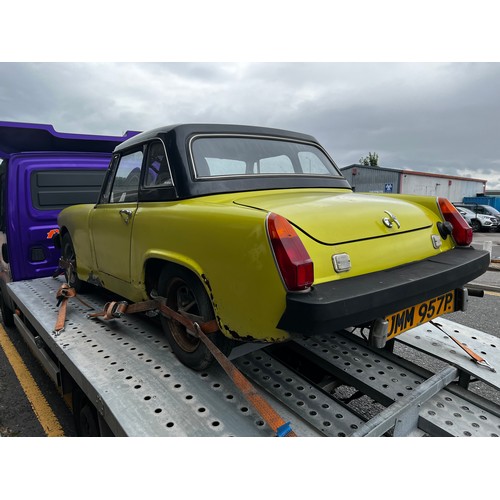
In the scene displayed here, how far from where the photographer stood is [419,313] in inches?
92.4

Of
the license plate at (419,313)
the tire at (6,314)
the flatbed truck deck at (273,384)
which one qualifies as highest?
the license plate at (419,313)

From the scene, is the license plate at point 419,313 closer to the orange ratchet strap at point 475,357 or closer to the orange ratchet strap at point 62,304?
the orange ratchet strap at point 475,357

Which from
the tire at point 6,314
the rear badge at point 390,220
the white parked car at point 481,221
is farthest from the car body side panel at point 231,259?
the white parked car at point 481,221

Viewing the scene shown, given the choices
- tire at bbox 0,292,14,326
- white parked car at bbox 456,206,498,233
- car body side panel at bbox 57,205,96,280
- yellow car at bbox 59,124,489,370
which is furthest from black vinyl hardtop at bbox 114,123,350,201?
white parked car at bbox 456,206,498,233

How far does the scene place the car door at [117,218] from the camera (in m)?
2.94

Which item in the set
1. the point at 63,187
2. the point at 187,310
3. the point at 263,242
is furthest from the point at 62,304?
the point at 263,242

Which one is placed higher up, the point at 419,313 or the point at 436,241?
the point at 436,241

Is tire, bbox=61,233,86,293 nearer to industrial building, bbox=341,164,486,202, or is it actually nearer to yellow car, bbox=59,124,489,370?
yellow car, bbox=59,124,489,370

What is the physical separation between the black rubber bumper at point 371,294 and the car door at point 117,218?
1612mm

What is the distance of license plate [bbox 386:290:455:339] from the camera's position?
2176 millimetres

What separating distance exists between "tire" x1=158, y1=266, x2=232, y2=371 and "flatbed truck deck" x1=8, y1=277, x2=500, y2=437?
0.25 ft

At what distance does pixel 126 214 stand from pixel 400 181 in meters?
30.4

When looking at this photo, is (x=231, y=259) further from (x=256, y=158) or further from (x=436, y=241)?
(x=436, y=241)

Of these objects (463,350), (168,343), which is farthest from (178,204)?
(463,350)
